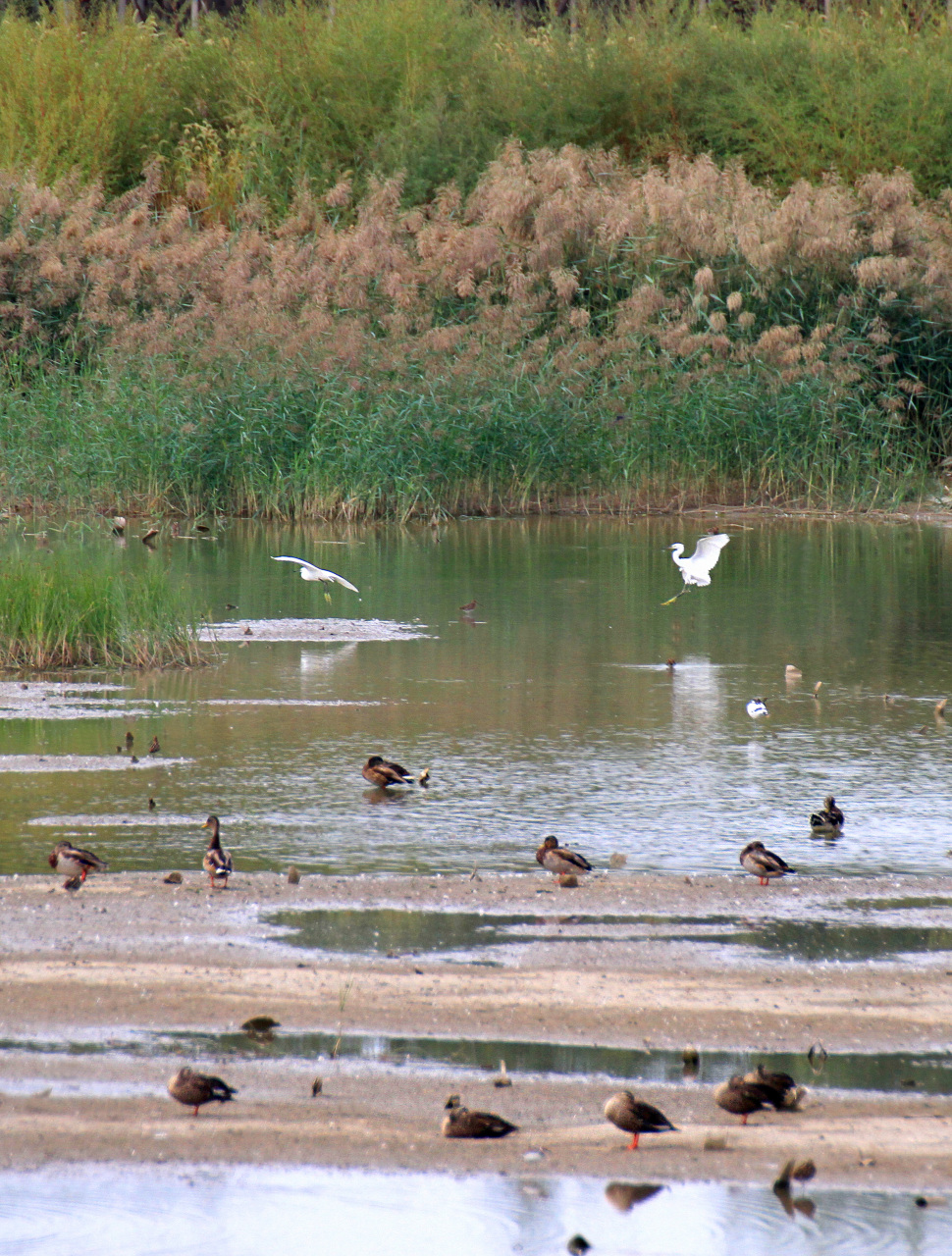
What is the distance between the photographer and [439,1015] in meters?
4.92

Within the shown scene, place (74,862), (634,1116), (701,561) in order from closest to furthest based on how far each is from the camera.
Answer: (634,1116) → (74,862) → (701,561)

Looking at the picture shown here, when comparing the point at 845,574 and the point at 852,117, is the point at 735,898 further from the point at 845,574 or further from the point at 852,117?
the point at 852,117

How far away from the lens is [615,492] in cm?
2216

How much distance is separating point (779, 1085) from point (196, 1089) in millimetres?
1362

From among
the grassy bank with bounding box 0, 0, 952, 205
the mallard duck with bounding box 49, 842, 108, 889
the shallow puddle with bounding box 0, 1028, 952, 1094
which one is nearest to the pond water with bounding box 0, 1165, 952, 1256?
the shallow puddle with bounding box 0, 1028, 952, 1094

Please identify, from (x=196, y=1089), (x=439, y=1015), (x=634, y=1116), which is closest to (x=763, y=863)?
(x=439, y=1015)

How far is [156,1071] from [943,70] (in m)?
28.9

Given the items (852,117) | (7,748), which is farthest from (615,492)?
(7,748)

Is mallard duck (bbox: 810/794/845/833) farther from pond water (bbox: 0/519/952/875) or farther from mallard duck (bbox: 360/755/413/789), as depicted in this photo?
mallard duck (bbox: 360/755/413/789)

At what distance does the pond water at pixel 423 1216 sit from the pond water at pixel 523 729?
2.61 m

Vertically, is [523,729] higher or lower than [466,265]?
lower

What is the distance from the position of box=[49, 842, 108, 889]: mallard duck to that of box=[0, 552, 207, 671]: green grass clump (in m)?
4.98

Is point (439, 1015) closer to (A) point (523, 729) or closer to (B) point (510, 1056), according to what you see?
(B) point (510, 1056)

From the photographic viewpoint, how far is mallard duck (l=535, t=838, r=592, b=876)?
631 cm
